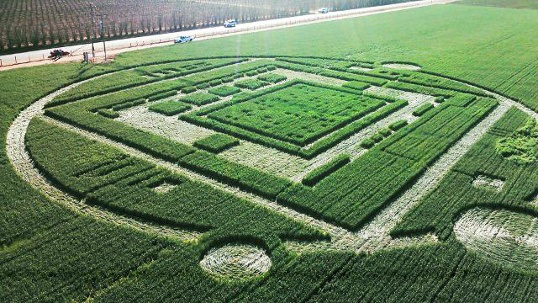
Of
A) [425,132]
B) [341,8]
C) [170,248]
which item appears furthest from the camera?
A: [341,8]

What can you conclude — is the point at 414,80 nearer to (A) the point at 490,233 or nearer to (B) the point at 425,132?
(B) the point at 425,132

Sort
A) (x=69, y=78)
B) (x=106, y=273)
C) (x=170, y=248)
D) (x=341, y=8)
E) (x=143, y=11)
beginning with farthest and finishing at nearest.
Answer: (x=341, y=8)
(x=143, y=11)
(x=69, y=78)
(x=170, y=248)
(x=106, y=273)

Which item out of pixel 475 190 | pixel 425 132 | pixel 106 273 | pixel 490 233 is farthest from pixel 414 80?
pixel 106 273

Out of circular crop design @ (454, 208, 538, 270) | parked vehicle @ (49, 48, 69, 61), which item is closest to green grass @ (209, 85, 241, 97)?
circular crop design @ (454, 208, 538, 270)

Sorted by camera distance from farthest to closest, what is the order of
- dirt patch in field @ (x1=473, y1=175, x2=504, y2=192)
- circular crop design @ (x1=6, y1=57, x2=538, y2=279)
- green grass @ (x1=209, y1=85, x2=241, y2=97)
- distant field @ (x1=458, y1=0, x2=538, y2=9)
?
distant field @ (x1=458, y1=0, x2=538, y2=9) < green grass @ (x1=209, y1=85, x2=241, y2=97) < dirt patch in field @ (x1=473, y1=175, x2=504, y2=192) < circular crop design @ (x1=6, y1=57, x2=538, y2=279)

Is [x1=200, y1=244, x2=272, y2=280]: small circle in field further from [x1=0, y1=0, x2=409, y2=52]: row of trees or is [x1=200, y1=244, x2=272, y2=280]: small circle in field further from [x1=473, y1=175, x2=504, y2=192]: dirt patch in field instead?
[x1=0, y1=0, x2=409, y2=52]: row of trees

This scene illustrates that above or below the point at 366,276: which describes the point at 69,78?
above
